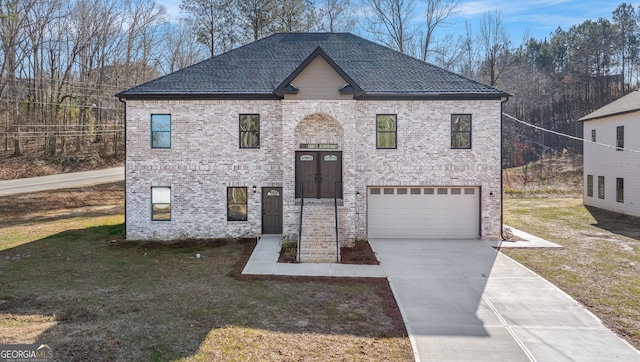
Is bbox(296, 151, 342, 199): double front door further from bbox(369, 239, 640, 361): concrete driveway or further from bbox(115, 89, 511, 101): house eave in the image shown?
bbox(369, 239, 640, 361): concrete driveway

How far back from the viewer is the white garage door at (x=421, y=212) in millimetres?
16906

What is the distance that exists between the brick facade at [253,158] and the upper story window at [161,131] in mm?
202

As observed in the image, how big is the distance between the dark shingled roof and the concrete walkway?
6.68 m

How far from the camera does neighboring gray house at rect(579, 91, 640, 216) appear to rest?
73.6ft

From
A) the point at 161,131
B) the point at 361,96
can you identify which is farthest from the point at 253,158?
the point at 361,96

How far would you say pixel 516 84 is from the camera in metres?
50.9

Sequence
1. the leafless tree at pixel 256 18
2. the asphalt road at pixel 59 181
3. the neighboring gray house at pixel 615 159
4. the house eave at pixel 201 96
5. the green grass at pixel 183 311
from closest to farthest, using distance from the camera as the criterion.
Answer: the green grass at pixel 183 311 → the house eave at pixel 201 96 → the neighboring gray house at pixel 615 159 → the asphalt road at pixel 59 181 → the leafless tree at pixel 256 18

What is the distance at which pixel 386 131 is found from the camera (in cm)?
1673

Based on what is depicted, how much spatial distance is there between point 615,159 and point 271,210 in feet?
72.1

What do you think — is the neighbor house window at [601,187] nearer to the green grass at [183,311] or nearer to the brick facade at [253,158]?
the brick facade at [253,158]

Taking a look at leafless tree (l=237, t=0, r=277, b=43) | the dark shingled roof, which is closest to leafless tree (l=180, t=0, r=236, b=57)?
leafless tree (l=237, t=0, r=277, b=43)

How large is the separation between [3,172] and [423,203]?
3338 cm

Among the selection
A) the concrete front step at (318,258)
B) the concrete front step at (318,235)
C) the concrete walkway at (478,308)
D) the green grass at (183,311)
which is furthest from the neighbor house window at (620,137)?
the green grass at (183,311)

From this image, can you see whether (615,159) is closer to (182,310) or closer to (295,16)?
(295,16)
